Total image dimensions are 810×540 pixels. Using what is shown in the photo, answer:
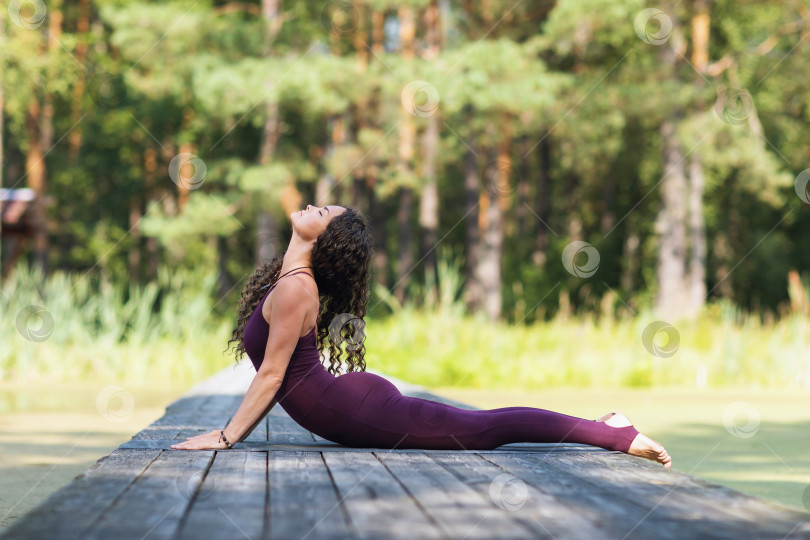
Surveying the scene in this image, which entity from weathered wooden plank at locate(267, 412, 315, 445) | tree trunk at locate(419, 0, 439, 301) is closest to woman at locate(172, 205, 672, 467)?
weathered wooden plank at locate(267, 412, 315, 445)

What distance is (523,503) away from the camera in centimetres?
244

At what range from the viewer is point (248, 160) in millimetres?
21000

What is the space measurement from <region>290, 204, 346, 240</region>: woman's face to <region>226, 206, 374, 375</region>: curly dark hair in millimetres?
18

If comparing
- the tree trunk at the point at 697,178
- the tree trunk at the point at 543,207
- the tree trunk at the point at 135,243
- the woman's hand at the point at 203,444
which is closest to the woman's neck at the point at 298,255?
the woman's hand at the point at 203,444

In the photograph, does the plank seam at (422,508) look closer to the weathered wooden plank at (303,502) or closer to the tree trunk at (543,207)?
the weathered wooden plank at (303,502)

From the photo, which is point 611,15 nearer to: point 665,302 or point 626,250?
point 665,302

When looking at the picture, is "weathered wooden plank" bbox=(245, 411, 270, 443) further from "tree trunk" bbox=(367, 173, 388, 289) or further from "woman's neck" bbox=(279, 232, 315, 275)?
"tree trunk" bbox=(367, 173, 388, 289)

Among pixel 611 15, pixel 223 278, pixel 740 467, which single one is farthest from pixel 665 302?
pixel 740 467

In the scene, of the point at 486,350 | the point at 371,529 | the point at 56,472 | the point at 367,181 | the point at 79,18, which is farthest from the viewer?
the point at 79,18

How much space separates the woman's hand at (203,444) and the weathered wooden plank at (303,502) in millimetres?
267

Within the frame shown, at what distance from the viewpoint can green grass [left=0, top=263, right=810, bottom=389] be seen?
10.5 m

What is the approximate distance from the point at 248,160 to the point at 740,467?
55.9 ft

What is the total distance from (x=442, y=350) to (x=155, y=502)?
8213mm

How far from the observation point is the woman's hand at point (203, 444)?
11.2 ft
